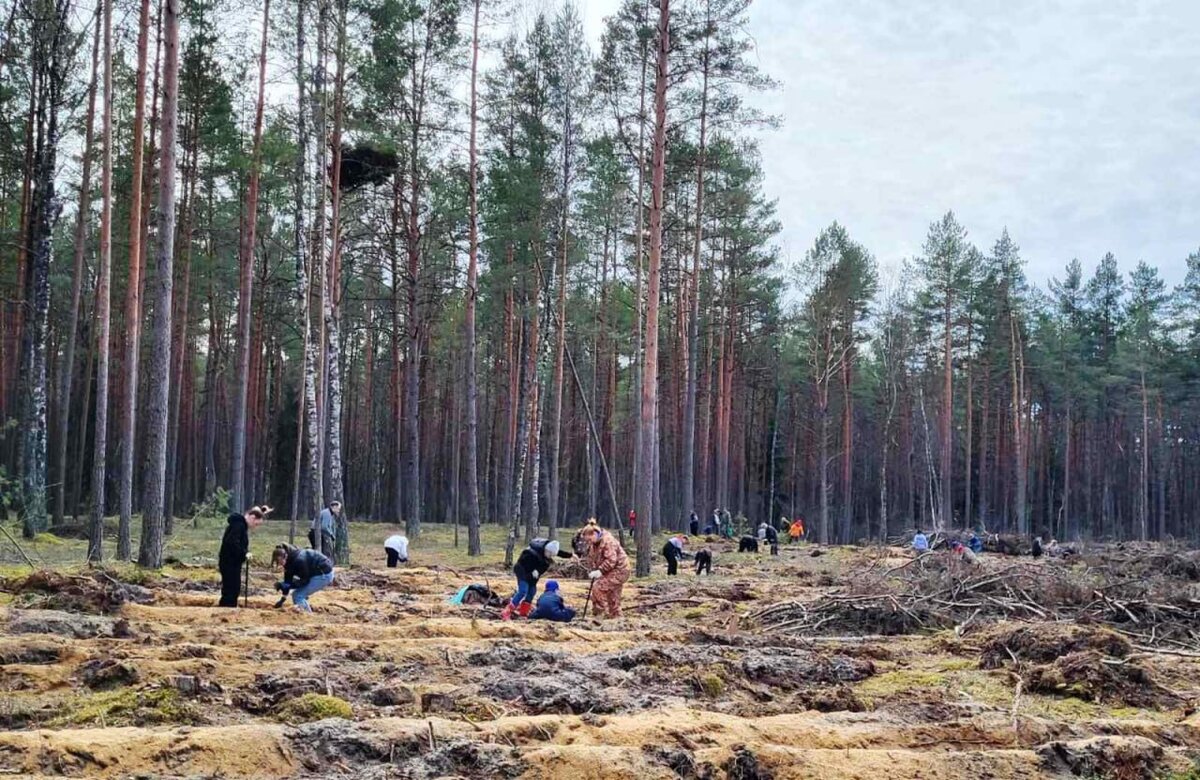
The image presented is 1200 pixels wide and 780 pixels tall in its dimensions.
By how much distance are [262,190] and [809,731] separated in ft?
80.8

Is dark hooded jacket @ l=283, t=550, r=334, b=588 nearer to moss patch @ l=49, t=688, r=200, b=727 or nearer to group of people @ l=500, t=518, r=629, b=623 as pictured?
group of people @ l=500, t=518, r=629, b=623

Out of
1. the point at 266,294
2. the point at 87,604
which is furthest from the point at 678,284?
the point at 87,604

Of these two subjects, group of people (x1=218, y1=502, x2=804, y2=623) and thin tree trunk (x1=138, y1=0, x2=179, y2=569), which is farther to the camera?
thin tree trunk (x1=138, y1=0, x2=179, y2=569)

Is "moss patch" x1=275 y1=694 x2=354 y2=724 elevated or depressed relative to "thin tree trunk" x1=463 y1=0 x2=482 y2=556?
depressed

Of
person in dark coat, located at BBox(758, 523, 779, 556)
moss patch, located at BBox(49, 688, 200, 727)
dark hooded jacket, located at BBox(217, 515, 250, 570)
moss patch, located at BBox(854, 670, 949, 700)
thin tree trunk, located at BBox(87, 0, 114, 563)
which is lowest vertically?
person in dark coat, located at BBox(758, 523, 779, 556)

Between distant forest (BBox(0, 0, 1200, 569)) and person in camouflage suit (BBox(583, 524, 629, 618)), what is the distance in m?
5.84

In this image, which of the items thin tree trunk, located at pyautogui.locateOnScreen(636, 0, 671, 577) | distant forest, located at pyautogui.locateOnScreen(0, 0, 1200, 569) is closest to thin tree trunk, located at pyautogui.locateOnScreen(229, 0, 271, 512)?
distant forest, located at pyautogui.locateOnScreen(0, 0, 1200, 569)

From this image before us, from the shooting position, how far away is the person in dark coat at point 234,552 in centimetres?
1165

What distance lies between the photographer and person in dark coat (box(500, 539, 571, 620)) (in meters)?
12.4

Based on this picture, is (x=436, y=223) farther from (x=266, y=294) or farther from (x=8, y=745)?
(x=8, y=745)

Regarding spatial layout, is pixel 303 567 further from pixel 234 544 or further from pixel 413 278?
pixel 413 278

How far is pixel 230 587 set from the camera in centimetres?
1177

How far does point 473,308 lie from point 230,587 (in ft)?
41.4

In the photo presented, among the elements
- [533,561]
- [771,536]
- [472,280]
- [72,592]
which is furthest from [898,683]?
[771,536]
